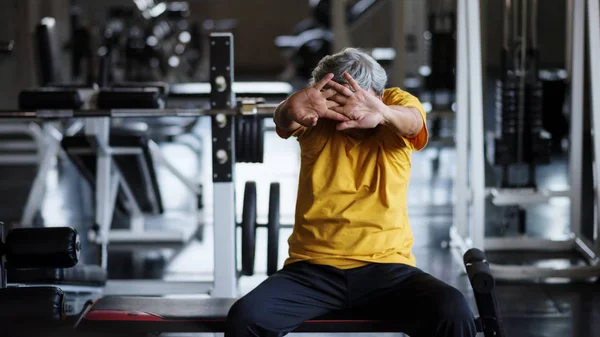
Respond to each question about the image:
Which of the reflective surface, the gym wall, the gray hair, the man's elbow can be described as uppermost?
Answer: the gym wall

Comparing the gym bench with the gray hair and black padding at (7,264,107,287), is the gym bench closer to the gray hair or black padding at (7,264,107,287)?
the gray hair

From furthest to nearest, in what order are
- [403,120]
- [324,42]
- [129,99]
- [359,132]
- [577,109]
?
[324,42] < [577,109] < [129,99] < [359,132] < [403,120]

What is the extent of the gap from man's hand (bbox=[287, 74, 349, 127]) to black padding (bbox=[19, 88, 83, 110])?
1203 millimetres

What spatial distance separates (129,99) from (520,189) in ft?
6.00

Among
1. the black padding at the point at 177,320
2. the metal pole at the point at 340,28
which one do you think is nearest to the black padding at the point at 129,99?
the black padding at the point at 177,320

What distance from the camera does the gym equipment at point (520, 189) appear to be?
346 cm

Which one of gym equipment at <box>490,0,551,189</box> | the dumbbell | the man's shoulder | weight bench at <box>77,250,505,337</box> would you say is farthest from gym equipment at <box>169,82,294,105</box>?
weight bench at <box>77,250,505,337</box>

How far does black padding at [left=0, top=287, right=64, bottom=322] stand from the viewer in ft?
6.81

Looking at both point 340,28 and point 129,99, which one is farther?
point 340,28

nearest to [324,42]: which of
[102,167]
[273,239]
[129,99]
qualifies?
[102,167]

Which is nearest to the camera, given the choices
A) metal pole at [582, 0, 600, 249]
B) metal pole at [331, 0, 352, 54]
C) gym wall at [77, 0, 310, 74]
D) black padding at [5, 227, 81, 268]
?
black padding at [5, 227, 81, 268]

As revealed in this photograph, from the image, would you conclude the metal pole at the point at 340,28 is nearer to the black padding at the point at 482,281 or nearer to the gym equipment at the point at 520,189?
the gym equipment at the point at 520,189

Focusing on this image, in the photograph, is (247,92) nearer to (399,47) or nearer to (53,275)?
(399,47)

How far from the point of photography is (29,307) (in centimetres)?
208
